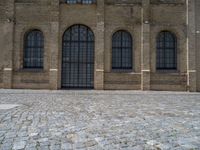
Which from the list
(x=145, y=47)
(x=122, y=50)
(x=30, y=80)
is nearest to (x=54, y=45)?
(x=30, y=80)

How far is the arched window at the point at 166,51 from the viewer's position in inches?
842

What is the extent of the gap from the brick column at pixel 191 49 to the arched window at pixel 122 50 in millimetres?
4893

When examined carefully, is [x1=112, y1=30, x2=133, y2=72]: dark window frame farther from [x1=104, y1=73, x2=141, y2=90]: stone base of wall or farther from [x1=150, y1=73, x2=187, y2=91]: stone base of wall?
[x1=150, y1=73, x2=187, y2=91]: stone base of wall

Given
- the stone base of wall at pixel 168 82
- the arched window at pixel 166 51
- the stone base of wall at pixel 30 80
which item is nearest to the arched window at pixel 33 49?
the stone base of wall at pixel 30 80

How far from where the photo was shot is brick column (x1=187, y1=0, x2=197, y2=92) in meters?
20.7

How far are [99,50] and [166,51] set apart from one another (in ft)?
19.1

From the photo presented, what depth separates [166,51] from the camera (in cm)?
2147

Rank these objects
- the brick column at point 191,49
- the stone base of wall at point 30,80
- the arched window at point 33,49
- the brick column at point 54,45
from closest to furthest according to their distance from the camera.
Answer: the brick column at point 54,45, the stone base of wall at point 30,80, the brick column at point 191,49, the arched window at point 33,49

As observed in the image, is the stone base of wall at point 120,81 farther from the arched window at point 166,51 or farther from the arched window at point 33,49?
the arched window at point 33,49

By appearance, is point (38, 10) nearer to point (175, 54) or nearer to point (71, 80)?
point (71, 80)

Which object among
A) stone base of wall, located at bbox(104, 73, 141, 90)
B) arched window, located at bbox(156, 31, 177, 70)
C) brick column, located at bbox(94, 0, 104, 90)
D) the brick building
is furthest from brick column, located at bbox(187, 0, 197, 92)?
brick column, located at bbox(94, 0, 104, 90)

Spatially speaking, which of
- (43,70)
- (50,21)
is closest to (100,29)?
(50,21)

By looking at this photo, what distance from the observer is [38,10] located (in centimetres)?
2091

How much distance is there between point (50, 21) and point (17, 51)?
3688mm
